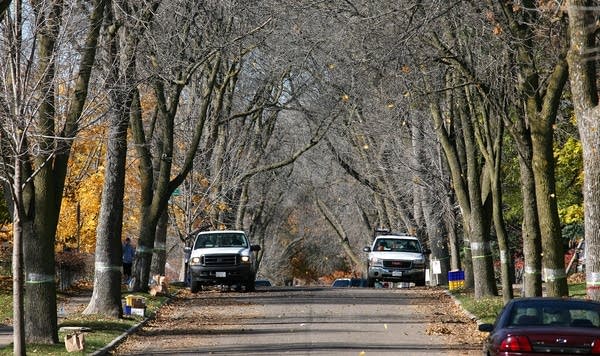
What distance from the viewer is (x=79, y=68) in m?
20.3

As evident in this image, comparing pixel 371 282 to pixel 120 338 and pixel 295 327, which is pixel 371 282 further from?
pixel 120 338

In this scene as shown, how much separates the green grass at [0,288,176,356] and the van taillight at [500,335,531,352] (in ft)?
22.9

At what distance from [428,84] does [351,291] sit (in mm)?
9223

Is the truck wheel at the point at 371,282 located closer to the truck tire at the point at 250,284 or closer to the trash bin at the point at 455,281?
the trash bin at the point at 455,281

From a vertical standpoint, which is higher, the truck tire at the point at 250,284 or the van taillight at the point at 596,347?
the truck tire at the point at 250,284

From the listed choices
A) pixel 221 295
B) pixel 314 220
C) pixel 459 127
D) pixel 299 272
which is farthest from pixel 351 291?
pixel 299 272

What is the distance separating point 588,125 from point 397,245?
22.5 meters

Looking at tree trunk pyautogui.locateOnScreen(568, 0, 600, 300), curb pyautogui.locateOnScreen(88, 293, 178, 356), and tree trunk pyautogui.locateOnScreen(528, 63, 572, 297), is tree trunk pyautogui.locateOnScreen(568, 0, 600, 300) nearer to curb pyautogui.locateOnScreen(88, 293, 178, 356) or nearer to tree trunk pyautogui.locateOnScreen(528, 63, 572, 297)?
tree trunk pyautogui.locateOnScreen(528, 63, 572, 297)

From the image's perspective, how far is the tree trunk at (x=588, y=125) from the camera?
1855 cm

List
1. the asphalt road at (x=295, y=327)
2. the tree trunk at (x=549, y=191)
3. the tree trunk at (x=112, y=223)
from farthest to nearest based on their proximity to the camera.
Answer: the tree trunk at (x=112, y=223)
the tree trunk at (x=549, y=191)
the asphalt road at (x=295, y=327)

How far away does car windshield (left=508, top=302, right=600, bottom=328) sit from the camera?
49.1ft

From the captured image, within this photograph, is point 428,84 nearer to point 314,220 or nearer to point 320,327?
point 320,327

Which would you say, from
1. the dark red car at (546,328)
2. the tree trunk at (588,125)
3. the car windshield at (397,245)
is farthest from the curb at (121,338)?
the car windshield at (397,245)

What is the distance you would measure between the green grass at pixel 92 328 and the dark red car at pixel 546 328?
22.2 feet
